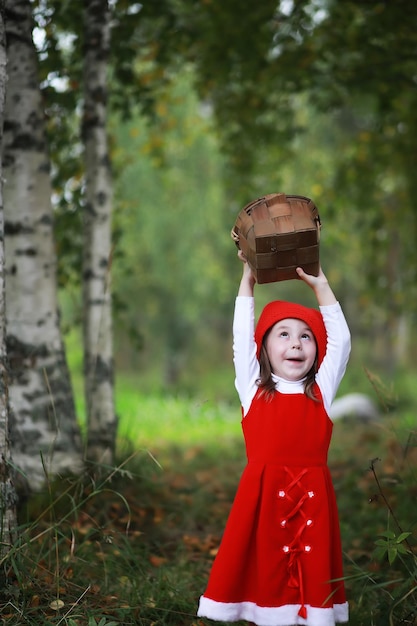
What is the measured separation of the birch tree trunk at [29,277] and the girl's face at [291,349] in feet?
5.69

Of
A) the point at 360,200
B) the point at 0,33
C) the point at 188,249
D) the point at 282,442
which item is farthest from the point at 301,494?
the point at 188,249

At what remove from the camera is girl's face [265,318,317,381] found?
9.80ft

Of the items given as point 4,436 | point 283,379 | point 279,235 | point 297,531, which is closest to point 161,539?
point 4,436

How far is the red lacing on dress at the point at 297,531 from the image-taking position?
2.86 m

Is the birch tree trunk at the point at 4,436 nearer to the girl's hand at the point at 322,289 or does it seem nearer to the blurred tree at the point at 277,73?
the girl's hand at the point at 322,289

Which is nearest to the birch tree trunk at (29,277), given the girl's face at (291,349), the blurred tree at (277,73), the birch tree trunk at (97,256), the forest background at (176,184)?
the forest background at (176,184)

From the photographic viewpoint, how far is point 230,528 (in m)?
2.93

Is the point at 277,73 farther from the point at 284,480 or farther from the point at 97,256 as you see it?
the point at 284,480

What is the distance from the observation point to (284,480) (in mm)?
2926

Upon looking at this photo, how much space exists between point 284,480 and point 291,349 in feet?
1.66

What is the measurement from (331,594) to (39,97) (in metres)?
3.08

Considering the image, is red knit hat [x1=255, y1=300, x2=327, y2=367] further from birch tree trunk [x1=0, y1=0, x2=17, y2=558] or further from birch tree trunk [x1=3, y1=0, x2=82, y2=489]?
birch tree trunk [x1=3, y1=0, x2=82, y2=489]

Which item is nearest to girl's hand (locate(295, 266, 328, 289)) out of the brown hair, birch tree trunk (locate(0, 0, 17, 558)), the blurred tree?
the brown hair

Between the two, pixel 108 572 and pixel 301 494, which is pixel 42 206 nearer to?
pixel 108 572
